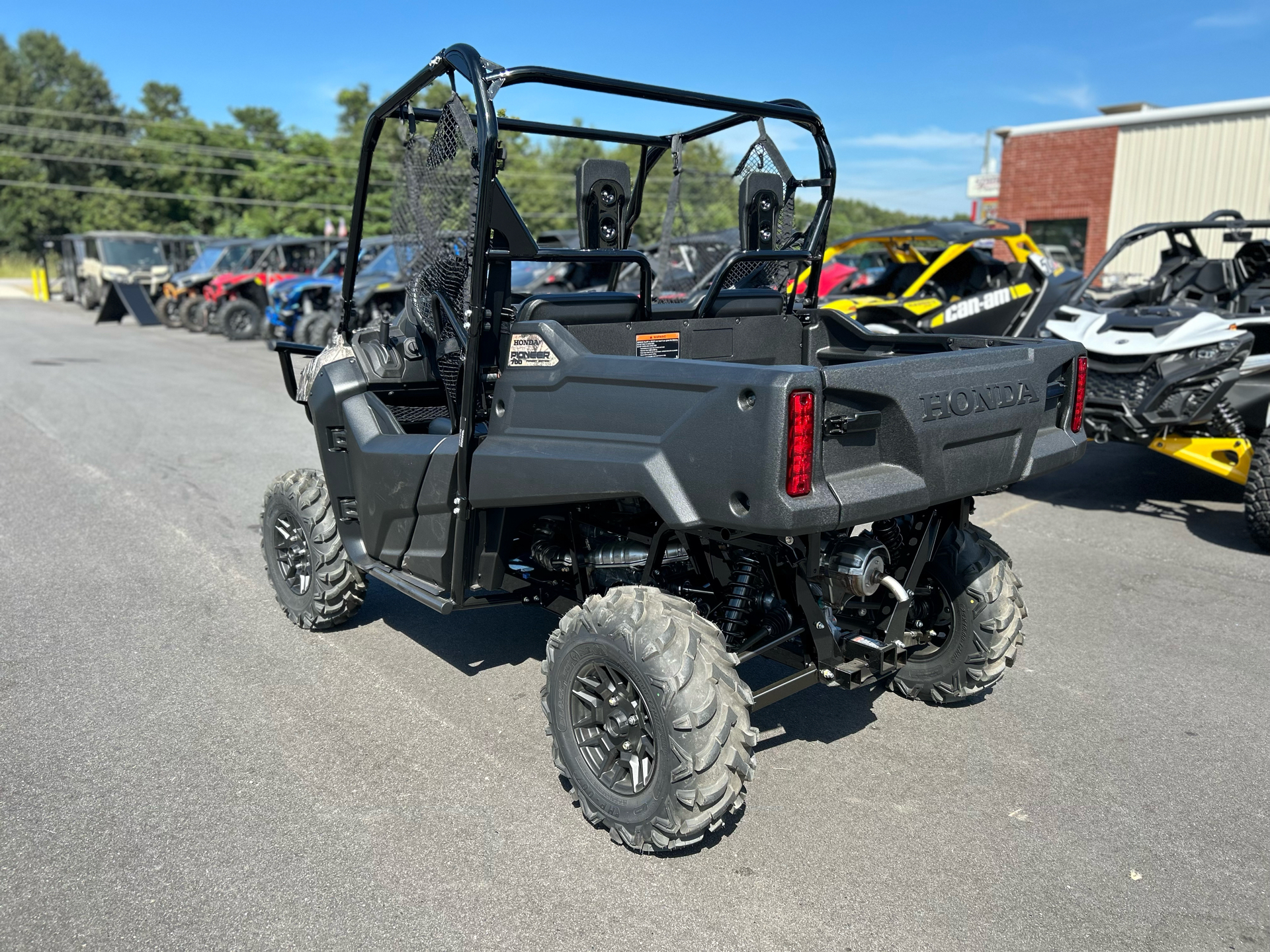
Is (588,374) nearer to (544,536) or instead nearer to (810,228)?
(544,536)

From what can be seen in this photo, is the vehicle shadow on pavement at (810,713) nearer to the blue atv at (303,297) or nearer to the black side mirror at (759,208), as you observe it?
the black side mirror at (759,208)

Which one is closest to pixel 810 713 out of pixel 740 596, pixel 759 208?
pixel 740 596

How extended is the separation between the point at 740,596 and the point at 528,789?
957 millimetres

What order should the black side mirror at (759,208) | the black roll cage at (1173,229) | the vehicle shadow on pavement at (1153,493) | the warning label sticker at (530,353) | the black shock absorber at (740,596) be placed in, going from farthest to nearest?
the black roll cage at (1173,229), the vehicle shadow on pavement at (1153,493), the black side mirror at (759,208), the black shock absorber at (740,596), the warning label sticker at (530,353)

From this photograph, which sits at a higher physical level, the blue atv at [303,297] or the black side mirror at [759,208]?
the black side mirror at [759,208]

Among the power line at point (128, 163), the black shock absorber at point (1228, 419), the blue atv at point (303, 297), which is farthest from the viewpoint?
the power line at point (128, 163)

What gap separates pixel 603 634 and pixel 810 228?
6.72 feet

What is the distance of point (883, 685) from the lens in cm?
404

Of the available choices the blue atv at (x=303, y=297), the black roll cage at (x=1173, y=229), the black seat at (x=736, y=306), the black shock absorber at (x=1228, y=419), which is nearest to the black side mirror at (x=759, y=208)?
the black seat at (x=736, y=306)

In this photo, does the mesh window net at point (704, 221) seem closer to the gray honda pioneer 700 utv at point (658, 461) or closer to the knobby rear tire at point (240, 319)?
the gray honda pioneer 700 utv at point (658, 461)

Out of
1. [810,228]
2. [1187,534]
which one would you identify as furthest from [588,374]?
[1187,534]

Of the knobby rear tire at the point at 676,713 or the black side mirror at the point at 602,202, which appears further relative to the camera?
the black side mirror at the point at 602,202

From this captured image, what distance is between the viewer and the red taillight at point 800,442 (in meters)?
2.59

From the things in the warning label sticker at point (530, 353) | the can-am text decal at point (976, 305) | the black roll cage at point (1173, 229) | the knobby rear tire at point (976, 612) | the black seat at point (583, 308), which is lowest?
the knobby rear tire at point (976, 612)
